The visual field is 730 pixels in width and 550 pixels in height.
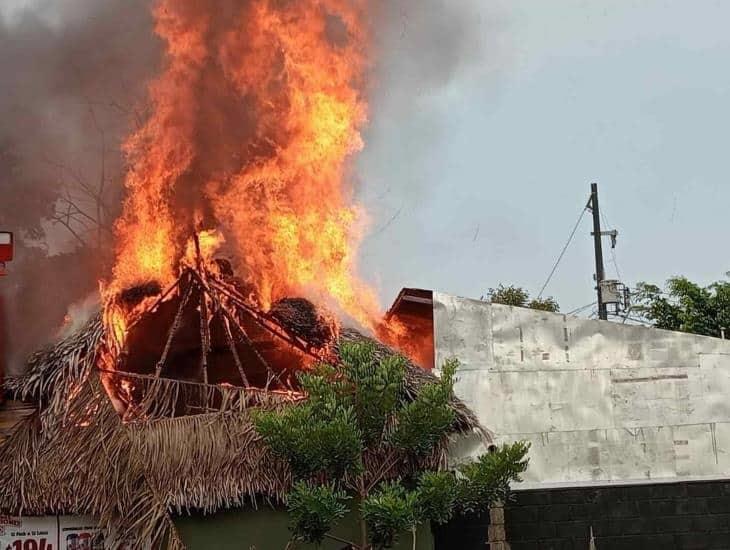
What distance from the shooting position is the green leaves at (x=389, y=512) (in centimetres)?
820

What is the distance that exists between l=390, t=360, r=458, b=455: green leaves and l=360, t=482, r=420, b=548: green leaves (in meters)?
0.49

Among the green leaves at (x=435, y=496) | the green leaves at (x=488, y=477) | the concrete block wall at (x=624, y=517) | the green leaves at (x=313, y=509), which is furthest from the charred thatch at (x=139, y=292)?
the concrete block wall at (x=624, y=517)

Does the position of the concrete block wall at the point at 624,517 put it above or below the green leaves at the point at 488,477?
below

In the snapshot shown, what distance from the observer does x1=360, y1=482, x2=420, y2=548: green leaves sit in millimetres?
8203

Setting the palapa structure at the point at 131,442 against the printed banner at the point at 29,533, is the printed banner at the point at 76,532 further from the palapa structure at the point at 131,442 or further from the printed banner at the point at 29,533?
the palapa structure at the point at 131,442

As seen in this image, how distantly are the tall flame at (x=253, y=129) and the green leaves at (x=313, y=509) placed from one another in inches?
143

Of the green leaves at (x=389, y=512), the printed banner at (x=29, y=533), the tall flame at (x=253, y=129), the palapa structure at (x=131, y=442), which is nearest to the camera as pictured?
the green leaves at (x=389, y=512)

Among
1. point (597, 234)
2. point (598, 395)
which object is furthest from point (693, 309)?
point (598, 395)

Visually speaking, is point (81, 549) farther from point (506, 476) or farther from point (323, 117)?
point (323, 117)

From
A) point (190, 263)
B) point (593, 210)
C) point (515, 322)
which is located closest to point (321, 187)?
point (190, 263)

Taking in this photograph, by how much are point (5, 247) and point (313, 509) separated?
15.0 feet

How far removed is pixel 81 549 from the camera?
387 inches

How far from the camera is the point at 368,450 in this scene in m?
9.24

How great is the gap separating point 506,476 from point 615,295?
8826 mm
